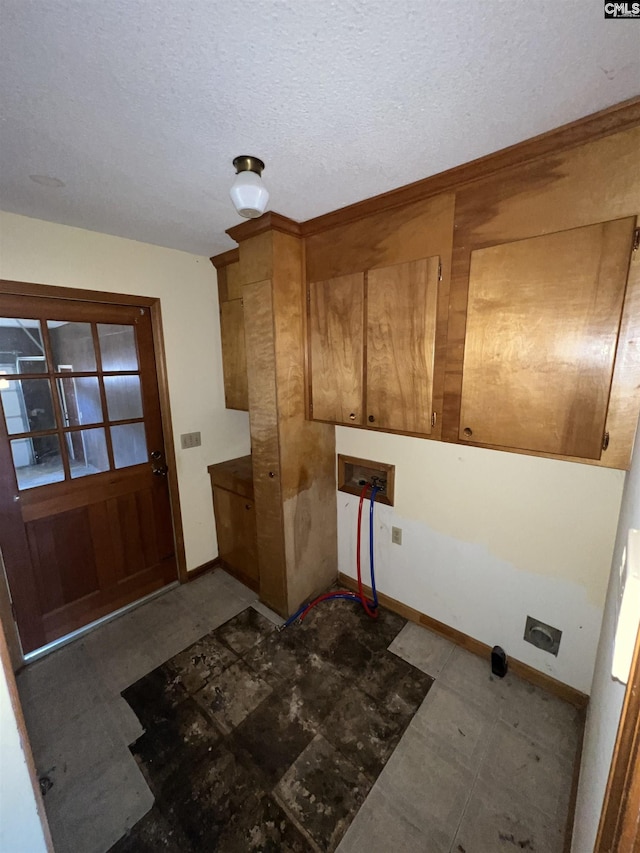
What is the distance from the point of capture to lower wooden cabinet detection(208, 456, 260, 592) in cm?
229

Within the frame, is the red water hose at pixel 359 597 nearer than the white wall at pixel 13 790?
No

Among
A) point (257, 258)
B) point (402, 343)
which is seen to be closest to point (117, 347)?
point (257, 258)

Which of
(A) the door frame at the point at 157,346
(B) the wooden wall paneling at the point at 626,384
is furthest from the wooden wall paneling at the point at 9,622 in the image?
(B) the wooden wall paneling at the point at 626,384

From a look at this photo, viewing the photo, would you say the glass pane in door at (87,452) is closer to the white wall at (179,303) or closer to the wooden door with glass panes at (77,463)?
the wooden door with glass panes at (77,463)

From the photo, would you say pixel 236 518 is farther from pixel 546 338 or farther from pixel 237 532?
pixel 546 338

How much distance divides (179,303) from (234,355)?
49 cm

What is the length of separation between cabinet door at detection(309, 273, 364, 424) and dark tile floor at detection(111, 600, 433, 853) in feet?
4.45

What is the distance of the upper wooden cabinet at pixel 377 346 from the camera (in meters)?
1.51

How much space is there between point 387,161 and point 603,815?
6.04ft

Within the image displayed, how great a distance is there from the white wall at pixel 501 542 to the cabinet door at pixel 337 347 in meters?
0.34

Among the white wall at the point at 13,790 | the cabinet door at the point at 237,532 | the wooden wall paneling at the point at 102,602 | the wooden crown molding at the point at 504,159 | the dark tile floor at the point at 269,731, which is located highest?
the wooden crown molding at the point at 504,159

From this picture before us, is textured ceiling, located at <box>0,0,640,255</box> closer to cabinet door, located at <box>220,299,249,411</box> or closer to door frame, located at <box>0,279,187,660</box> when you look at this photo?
door frame, located at <box>0,279,187,660</box>

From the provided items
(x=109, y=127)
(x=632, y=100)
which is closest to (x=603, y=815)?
(x=632, y=100)

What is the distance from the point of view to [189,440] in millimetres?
2385
